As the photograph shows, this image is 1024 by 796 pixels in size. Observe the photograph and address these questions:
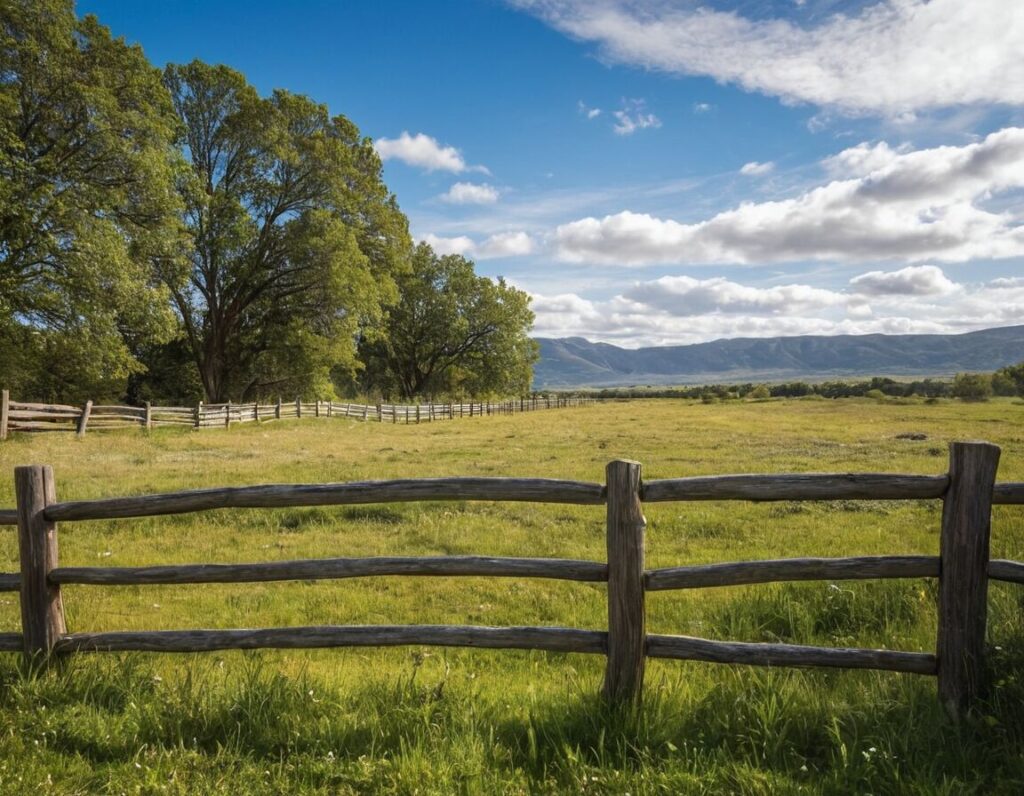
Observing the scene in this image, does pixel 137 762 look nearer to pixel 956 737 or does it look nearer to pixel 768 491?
pixel 768 491

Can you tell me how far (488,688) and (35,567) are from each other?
141 inches

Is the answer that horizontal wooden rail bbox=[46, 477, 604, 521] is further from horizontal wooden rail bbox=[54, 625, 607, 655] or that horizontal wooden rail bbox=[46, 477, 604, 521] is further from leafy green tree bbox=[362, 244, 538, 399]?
leafy green tree bbox=[362, 244, 538, 399]

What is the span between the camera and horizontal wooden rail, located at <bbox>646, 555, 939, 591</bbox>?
13.3ft

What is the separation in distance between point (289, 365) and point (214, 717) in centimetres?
3491

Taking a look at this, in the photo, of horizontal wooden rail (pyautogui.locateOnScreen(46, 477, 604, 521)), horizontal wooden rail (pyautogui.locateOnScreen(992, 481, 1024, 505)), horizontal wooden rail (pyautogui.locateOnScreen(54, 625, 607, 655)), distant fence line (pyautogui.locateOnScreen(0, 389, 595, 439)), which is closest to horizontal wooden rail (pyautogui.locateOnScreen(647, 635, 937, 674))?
horizontal wooden rail (pyautogui.locateOnScreen(54, 625, 607, 655))

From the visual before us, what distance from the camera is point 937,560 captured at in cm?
407

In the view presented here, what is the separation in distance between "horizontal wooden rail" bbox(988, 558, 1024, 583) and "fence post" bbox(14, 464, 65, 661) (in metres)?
6.70

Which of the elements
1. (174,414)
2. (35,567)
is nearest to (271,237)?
(174,414)

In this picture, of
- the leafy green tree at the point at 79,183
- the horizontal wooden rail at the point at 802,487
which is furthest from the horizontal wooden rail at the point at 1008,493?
the leafy green tree at the point at 79,183

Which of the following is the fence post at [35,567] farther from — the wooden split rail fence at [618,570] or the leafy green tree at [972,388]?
the leafy green tree at [972,388]

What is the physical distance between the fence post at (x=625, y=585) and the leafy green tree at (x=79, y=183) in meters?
25.5

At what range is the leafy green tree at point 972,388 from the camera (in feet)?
265

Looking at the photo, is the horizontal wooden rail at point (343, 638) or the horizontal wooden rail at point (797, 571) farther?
the horizontal wooden rail at point (343, 638)

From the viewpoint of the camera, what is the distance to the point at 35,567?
4.67 m
